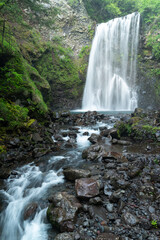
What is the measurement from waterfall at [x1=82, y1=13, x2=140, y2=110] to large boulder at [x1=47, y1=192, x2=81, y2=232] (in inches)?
711

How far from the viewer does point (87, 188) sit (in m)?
3.30

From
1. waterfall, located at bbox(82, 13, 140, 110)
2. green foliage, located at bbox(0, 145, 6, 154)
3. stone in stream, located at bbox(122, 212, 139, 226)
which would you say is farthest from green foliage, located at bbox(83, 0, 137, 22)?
stone in stream, located at bbox(122, 212, 139, 226)

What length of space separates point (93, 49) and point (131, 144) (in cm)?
2085

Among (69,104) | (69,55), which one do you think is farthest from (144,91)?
(69,55)

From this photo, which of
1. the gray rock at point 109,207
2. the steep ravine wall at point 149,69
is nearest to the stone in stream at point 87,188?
the gray rock at point 109,207

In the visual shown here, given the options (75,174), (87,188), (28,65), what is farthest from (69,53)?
(87,188)

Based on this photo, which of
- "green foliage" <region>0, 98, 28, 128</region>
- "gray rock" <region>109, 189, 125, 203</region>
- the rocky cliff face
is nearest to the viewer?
"gray rock" <region>109, 189, 125, 203</region>

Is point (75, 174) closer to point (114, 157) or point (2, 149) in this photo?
point (114, 157)

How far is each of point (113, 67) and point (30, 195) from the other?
2254 cm

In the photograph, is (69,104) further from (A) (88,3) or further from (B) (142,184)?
(A) (88,3)

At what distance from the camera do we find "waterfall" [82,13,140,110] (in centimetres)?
2070

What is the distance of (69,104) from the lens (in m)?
20.1

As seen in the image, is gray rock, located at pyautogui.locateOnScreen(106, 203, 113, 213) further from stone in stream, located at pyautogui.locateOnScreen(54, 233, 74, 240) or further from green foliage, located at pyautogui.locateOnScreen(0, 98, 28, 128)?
green foliage, located at pyautogui.locateOnScreen(0, 98, 28, 128)

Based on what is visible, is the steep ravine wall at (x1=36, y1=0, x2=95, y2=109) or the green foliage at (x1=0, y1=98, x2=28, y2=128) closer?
the green foliage at (x1=0, y1=98, x2=28, y2=128)
